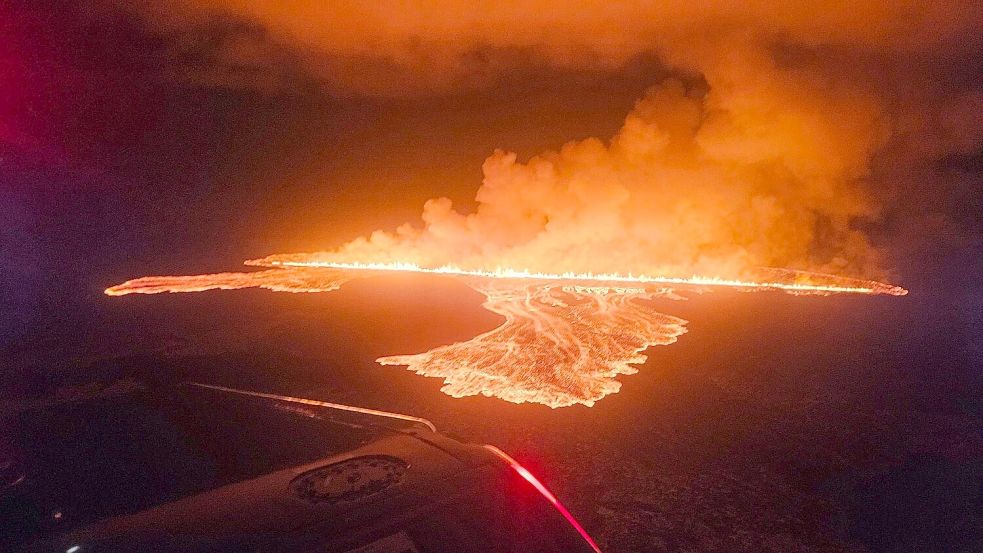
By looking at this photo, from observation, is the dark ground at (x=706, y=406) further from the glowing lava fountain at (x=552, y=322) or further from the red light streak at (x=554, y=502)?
the red light streak at (x=554, y=502)

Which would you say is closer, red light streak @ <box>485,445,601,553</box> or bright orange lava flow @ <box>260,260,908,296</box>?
red light streak @ <box>485,445,601,553</box>

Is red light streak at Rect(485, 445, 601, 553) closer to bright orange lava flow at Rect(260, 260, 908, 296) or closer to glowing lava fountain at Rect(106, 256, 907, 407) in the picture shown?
glowing lava fountain at Rect(106, 256, 907, 407)

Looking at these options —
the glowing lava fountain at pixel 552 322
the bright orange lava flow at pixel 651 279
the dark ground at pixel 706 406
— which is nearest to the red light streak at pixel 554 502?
the dark ground at pixel 706 406

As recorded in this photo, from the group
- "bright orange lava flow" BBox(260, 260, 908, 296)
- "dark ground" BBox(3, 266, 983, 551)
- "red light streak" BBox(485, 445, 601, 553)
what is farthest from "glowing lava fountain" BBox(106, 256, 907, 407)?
"red light streak" BBox(485, 445, 601, 553)

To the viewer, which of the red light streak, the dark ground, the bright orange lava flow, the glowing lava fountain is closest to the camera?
the red light streak

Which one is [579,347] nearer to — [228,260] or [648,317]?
[648,317]

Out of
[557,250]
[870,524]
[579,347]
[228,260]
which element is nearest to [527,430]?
[870,524]

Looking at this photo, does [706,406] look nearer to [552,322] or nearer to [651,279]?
[552,322]
